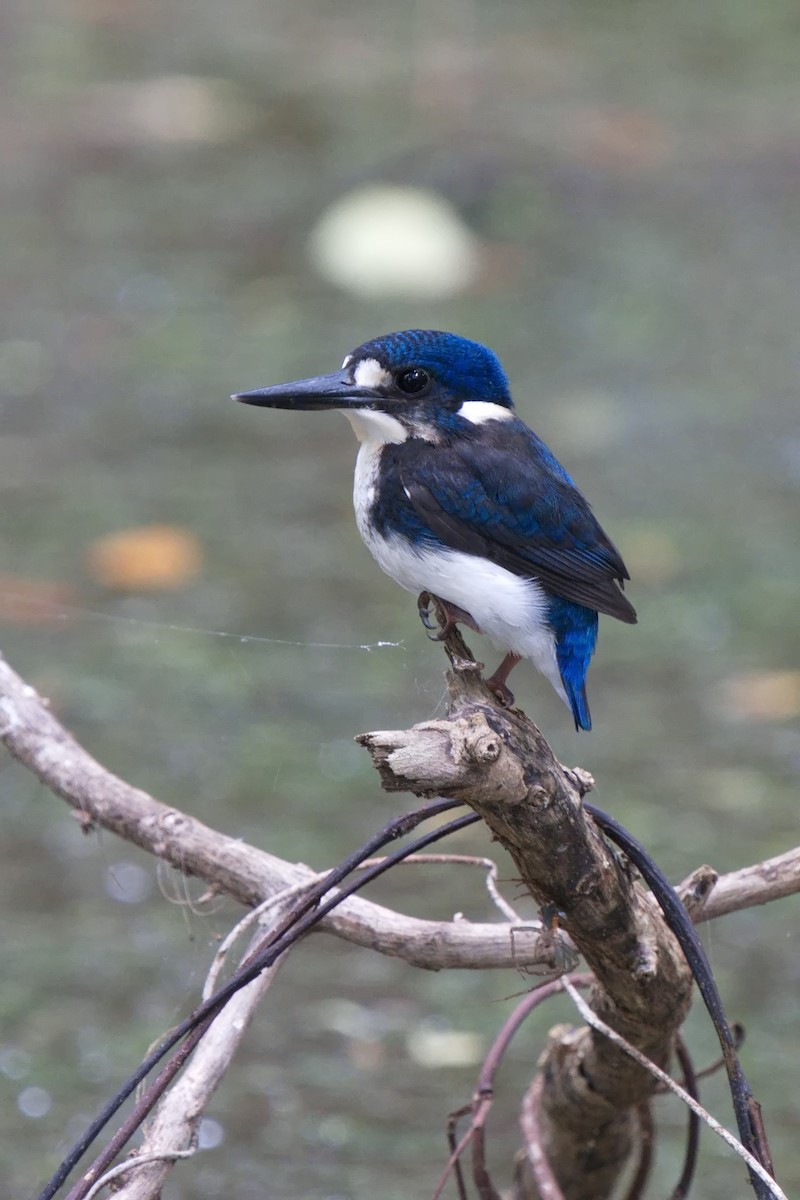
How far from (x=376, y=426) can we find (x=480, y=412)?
0.39 feet

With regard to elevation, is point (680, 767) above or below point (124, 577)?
below

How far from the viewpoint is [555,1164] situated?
201 centimetres

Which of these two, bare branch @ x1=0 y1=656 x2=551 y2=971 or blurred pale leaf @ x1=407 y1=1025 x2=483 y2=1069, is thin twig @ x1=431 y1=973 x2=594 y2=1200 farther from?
blurred pale leaf @ x1=407 y1=1025 x2=483 y2=1069

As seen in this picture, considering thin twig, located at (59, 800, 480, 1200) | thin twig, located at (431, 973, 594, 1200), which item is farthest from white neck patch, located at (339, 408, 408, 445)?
thin twig, located at (431, 973, 594, 1200)

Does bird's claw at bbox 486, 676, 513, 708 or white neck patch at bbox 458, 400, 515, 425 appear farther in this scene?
white neck patch at bbox 458, 400, 515, 425

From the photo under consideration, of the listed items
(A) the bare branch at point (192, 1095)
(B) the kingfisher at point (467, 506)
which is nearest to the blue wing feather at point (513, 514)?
(B) the kingfisher at point (467, 506)

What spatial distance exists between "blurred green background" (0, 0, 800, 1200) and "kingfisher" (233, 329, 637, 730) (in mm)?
426

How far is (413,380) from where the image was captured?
1.84m

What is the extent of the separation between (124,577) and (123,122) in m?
2.95

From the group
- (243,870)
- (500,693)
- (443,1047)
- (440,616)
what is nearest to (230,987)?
(243,870)

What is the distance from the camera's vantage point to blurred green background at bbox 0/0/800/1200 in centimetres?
254

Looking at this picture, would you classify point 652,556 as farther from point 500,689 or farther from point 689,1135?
point 500,689

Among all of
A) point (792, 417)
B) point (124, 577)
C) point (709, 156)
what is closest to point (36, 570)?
point (124, 577)

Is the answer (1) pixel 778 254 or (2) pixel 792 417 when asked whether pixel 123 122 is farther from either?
(2) pixel 792 417
